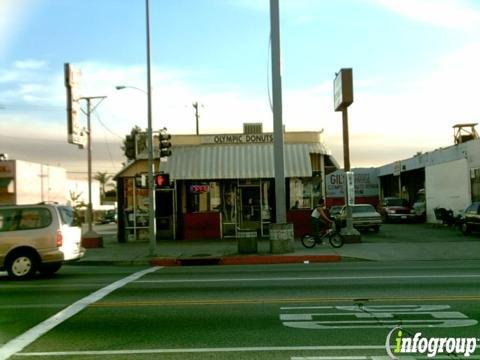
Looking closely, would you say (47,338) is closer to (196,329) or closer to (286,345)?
(196,329)

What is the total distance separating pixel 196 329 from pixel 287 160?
1847 centimetres

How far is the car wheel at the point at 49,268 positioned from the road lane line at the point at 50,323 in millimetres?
2694

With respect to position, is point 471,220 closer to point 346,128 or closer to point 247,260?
point 346,128

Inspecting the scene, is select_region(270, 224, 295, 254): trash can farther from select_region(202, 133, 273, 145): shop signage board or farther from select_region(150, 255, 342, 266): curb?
select_region(202, 133, 273, 145): shop signage board

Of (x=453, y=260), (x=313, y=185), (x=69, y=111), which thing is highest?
(x=69, y=111)

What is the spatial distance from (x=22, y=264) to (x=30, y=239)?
25.1 inches

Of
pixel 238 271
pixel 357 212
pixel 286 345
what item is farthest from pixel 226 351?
pixel 357 212

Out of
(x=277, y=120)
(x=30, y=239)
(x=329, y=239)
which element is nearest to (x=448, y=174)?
(x=329, y=239)

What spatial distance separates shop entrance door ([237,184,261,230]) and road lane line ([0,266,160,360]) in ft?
46.6

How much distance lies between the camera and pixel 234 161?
84.8ft

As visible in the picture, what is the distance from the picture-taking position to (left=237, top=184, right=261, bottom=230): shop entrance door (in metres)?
26.3

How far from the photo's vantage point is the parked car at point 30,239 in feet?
45.8

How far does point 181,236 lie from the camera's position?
26328 mm

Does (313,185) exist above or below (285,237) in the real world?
above
